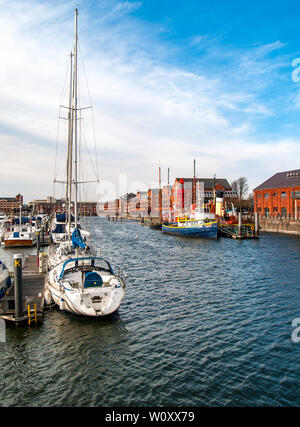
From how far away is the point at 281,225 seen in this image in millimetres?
74250

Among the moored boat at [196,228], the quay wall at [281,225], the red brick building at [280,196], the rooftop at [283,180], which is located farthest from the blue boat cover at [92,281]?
the rooftop at [283,180]

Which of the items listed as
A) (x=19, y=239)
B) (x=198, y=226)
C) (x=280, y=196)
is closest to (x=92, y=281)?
(x=19, y=239)

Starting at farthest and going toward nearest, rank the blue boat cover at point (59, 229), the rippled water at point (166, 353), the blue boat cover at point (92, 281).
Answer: the blue boat cover at point (59, 229) → the blue boat cover at point (92, 281) → the rippled water at point (166, 353)

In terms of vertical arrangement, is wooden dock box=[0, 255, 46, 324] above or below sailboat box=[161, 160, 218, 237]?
below

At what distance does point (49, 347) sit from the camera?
564 inches

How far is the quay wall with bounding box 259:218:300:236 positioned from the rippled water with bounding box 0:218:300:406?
4911cm

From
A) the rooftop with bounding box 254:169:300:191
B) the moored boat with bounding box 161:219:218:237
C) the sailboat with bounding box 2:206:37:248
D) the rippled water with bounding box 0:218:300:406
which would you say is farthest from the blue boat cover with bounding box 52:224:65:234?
Answer: the rooftop with bounding box 254:169:300:191

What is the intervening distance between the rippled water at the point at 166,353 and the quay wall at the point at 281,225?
49109mm

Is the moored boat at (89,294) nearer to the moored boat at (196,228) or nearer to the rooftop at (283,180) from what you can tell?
the moored boat at (196,228)

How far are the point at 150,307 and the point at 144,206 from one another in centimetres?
15846

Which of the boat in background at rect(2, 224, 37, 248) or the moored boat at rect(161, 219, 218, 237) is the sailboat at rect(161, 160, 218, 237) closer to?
the moored boat at rect(161, 219, 218, 237)

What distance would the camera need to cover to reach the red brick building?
258 feet

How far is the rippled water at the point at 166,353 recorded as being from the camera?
10.9m
